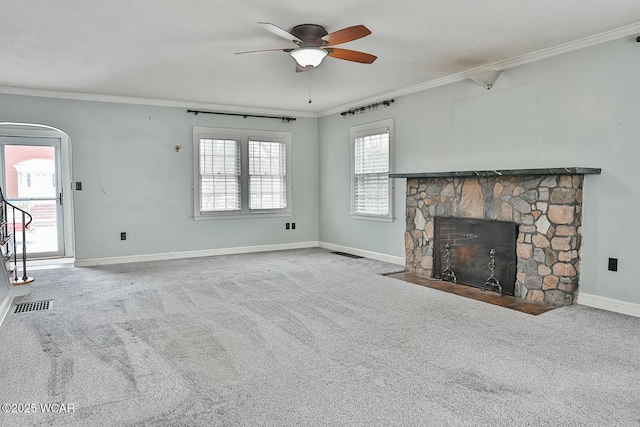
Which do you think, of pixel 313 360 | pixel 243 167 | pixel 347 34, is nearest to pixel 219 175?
pixel 243 167

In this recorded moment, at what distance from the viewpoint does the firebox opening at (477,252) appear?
457 cm

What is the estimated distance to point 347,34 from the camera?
10.8ft

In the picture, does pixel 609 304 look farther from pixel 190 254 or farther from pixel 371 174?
pixel 190 254

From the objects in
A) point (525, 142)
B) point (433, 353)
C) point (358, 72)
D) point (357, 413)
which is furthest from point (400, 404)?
point (358, 72)

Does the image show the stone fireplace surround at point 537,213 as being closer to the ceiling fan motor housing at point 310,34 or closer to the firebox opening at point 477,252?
the firebox opening at point 477,252

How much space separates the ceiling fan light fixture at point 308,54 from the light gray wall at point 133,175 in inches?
148

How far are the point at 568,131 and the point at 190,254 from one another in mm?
5566

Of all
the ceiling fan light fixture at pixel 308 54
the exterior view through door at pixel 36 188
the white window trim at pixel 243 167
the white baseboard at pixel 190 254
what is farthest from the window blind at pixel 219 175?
the ceiling fan light fixture at pixel 308 54

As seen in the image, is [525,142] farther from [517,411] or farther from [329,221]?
[329,221]

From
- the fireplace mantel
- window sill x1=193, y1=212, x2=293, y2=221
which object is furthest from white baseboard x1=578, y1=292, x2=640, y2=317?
window sill x1=193, y1=212, x2=293, y2=221

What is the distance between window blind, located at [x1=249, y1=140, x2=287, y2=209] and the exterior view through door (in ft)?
10.2

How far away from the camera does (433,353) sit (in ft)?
9.74

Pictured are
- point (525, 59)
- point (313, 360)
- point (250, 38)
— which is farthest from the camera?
point (525, 59)

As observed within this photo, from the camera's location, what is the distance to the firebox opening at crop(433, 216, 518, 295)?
4.57 metres
